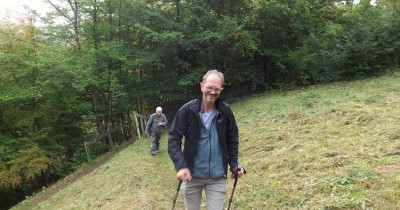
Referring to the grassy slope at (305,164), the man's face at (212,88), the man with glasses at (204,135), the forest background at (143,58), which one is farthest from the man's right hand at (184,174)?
the forest background at (143,58)

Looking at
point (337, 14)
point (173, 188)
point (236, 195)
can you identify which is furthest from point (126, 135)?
point (236, 195)

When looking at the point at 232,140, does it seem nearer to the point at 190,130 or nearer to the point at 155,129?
the point at 190,130

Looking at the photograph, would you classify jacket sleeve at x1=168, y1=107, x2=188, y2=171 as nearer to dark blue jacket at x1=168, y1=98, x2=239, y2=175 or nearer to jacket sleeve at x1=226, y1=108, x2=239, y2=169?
dark blue jacket at x1=168, y1=98, x2=239, y2=175

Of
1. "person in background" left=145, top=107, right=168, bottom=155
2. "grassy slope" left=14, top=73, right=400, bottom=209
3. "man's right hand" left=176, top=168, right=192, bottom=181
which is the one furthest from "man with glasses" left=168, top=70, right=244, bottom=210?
"person in background" left=145, top=107, right=168, bottom=155

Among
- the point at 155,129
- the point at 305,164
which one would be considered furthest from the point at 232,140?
the point at 155,129

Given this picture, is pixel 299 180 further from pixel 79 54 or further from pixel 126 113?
pixel 126 113

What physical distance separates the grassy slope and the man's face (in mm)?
2837

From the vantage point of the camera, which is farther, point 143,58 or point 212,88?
point 143,58

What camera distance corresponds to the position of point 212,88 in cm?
416

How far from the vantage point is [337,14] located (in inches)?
1050

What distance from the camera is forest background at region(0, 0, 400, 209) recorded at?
21688 millimetres

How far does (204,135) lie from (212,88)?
53cm

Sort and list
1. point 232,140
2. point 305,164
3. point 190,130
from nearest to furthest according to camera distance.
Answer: point 190,130
point 232,140
point 305,164

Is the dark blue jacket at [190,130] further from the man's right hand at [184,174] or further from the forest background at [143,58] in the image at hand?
the forest background at [143,58]
